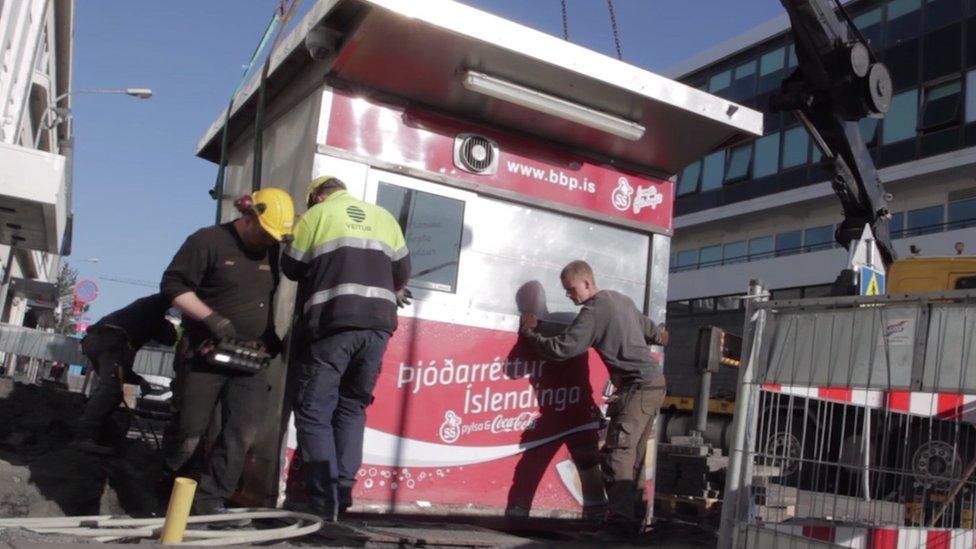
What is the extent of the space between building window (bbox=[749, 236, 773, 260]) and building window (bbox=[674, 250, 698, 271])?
9.84ft

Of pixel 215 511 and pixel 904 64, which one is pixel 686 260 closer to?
pixel 904 64

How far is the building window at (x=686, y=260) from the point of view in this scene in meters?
38.5

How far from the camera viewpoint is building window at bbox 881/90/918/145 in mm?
29281

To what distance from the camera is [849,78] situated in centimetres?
1045

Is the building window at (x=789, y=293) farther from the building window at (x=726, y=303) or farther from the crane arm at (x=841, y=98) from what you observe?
the crane arm at (x=841, y=98)

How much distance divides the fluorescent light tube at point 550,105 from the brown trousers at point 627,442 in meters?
1.69

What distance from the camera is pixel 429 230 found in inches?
220

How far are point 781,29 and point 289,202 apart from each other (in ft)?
110

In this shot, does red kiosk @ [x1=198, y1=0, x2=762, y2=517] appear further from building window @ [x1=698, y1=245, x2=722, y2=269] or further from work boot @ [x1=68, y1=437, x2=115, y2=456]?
building window @ [x1=698, y1=245, x2=722, y2=269]

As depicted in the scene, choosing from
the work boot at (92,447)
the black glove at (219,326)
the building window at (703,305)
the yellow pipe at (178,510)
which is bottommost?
the work boot at (92,447)

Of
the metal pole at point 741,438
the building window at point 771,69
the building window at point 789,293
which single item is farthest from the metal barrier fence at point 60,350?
the building window at point 771,69

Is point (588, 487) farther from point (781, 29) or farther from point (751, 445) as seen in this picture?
point (781, 29)

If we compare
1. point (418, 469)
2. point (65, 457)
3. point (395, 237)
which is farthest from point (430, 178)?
point (65, 457)

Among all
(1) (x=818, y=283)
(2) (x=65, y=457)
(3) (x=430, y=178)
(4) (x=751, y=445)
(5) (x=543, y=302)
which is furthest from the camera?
(1) (x=818, y=283)
